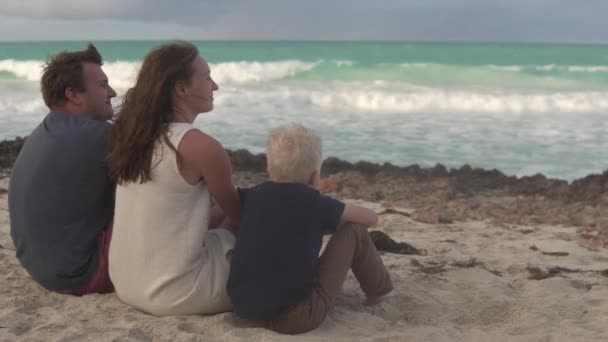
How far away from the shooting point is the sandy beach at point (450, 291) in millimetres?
3102

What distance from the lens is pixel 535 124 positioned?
15250 mm

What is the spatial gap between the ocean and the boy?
938mm

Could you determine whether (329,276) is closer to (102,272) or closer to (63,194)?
(102,272)

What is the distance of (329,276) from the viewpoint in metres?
3.14

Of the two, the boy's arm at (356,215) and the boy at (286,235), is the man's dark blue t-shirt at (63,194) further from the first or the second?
the boy's arm at (356,215)

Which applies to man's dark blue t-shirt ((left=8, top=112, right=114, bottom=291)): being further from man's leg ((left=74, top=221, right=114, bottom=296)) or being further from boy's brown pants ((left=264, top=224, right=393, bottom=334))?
boy's brown pants ((left=264, top=224, right=393, bottom=334))

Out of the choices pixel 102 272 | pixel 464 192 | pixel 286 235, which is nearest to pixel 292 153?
pixel 286 235

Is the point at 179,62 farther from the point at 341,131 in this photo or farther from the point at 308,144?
the point at 341,131

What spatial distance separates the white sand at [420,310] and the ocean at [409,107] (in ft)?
4.03

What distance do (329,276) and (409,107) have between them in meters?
15.6

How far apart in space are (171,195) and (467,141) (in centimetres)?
987

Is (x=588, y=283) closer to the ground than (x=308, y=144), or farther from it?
closer to the ground

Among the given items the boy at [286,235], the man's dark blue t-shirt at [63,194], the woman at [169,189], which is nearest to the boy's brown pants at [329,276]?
the boy at [286,235]

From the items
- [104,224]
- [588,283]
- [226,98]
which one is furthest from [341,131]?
[104,224]
